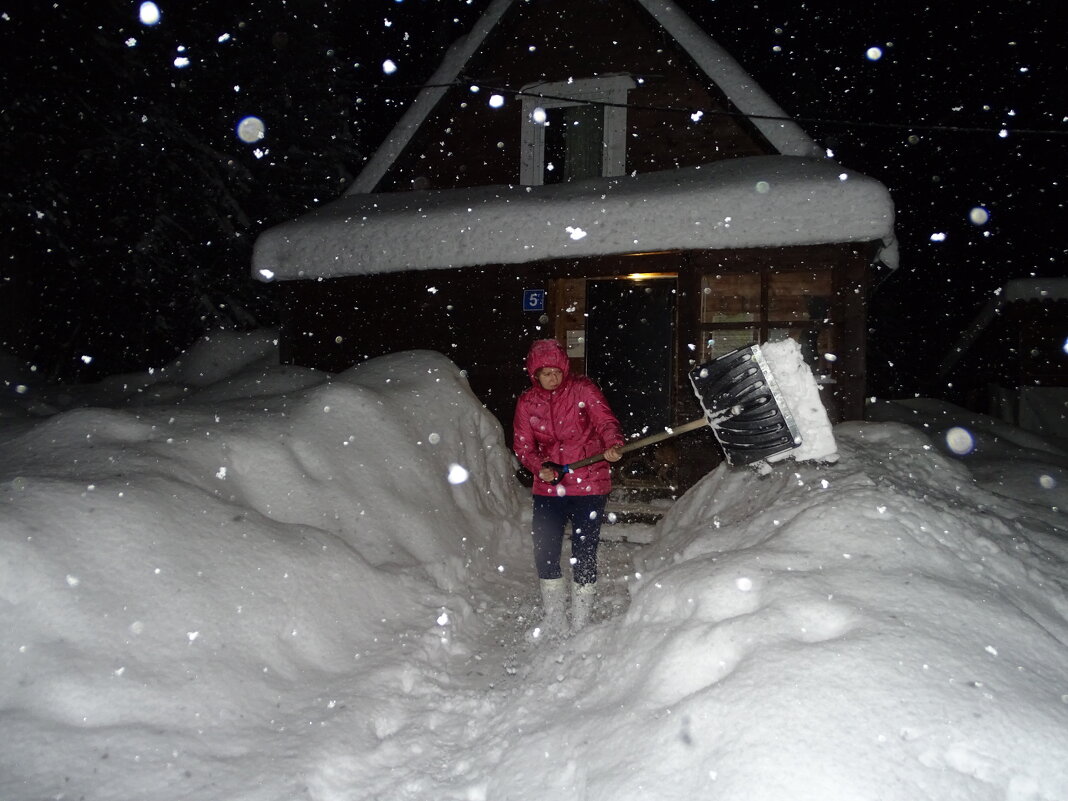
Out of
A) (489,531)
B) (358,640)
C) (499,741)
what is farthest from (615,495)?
(499,741)

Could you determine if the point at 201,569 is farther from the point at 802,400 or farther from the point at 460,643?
the point at 802,400

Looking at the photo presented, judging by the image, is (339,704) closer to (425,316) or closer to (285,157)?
(425,316)

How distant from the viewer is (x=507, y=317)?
7.77 m

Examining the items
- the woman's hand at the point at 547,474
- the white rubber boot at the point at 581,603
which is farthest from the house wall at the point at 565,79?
the white rubber boot at the point at 581,603

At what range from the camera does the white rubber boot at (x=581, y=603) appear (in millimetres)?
3861

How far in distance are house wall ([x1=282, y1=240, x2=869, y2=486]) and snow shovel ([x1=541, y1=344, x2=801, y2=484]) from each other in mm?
2739

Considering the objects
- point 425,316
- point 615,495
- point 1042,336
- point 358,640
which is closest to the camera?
point 358,640

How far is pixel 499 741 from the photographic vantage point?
2.65 metres

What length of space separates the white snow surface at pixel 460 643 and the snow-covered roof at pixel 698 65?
4.26m

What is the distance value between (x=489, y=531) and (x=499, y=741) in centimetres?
301

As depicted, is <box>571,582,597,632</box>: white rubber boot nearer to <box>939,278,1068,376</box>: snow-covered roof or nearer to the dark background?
the dark background

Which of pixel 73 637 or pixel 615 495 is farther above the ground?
pixel 73 637

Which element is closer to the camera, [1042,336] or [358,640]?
[358,640]

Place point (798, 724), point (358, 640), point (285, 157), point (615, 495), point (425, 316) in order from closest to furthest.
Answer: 1. point (798, 724)
2. point (358, 640)
3. point (615, 495)
4. point (425, 316)
5. point (285, 157)
